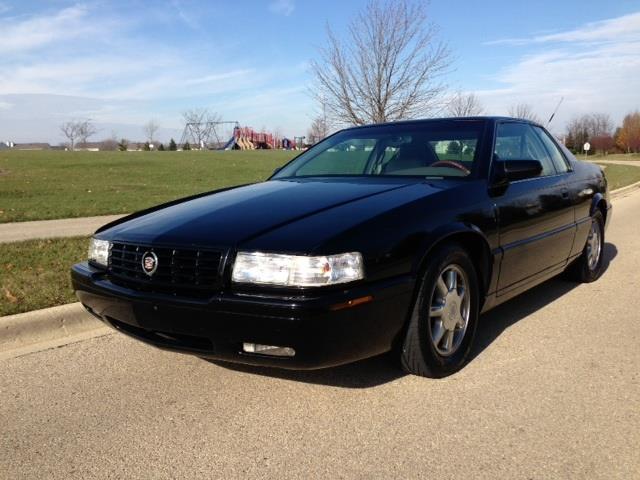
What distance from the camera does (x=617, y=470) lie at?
2516 mm

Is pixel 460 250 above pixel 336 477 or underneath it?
above

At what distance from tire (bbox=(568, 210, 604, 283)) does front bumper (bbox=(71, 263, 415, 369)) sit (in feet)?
10.5

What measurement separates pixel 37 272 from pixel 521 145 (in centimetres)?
454

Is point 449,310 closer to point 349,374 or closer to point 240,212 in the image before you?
point 349,374

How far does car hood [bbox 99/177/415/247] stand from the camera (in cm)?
304

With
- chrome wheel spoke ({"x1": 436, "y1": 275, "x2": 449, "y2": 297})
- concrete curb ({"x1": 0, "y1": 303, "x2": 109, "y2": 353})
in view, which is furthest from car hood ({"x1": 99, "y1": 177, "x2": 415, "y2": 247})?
concrete curb ({"x1": 0, "y1": 303, "x2": 109, "y2": 353})

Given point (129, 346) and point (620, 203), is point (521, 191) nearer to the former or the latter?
point (129, 346)

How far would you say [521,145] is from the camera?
4672 mm

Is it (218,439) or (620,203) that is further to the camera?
(620,203)

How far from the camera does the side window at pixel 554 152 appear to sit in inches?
199

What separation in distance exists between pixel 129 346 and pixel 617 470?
3098mm

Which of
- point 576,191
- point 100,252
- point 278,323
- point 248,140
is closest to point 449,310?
point 278,323

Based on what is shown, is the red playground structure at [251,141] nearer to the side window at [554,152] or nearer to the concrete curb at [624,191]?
the concrete curb at [624,191]

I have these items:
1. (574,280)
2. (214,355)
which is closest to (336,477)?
(214,355)
